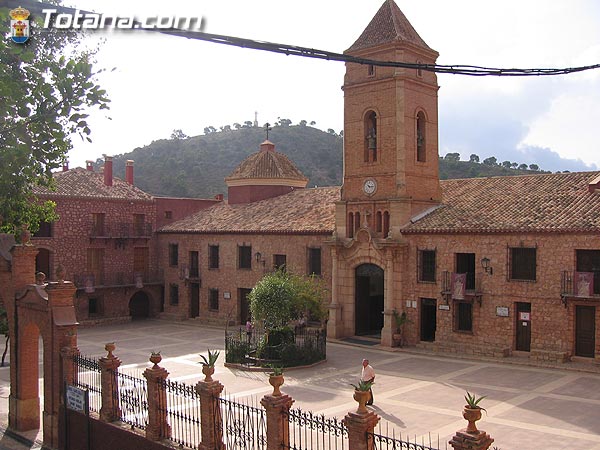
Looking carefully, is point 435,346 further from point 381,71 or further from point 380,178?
point 381,71

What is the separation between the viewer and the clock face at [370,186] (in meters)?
29.9

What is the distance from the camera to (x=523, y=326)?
25.4 meters

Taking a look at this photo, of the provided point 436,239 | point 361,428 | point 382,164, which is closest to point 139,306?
point 382,164

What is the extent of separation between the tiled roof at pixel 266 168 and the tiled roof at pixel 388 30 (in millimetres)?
12053

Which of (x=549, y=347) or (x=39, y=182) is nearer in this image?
(x=39, y=182)

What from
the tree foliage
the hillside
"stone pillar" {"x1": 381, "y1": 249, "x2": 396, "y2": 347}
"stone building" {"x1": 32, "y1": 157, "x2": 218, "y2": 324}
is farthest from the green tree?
the hillside

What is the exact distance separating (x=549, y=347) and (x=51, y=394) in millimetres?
17646

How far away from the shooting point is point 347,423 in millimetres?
9914

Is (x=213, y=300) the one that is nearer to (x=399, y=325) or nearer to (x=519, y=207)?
(x=399, y=325)

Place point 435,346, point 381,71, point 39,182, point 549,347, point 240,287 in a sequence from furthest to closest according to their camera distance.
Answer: point 240,287 < point 381,71 < point 435,346 < point 549,347 < point 39,182

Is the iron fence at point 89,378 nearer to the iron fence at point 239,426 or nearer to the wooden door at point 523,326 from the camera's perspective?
the iron fence at point 239,426

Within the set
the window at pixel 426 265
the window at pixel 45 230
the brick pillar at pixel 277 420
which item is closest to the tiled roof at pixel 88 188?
the window at pixel 45 230

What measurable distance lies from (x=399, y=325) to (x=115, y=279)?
19.3m

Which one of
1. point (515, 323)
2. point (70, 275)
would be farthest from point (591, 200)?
point (70, 275)
